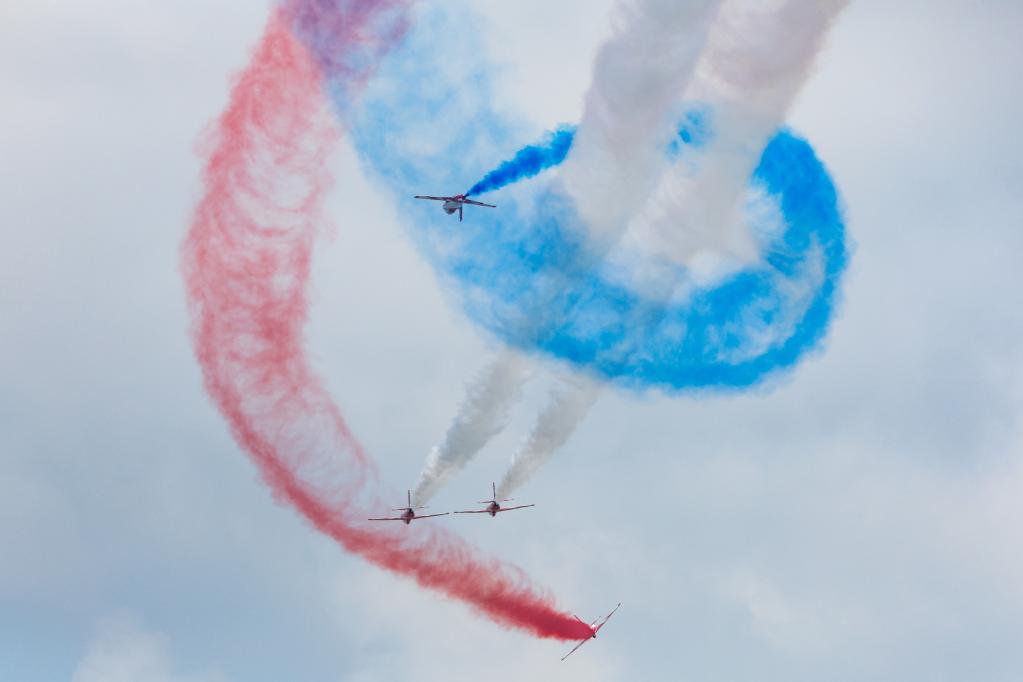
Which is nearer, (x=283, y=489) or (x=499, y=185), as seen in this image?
(x=499, y=185)

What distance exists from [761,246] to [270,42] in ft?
58.3

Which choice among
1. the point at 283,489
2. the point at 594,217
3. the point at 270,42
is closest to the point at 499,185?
the point at 594,217

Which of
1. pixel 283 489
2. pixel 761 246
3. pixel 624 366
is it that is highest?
pixel 761 246

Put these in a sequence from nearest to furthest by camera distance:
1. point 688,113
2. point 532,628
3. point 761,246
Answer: point 688,113 < point 761,246 < point 532,628

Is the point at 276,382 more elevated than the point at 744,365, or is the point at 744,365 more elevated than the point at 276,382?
the point at 744,365

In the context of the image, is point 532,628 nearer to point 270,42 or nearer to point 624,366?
point 624,366

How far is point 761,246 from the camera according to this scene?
245 feet

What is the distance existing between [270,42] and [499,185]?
28.9ft

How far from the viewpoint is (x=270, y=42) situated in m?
71.1

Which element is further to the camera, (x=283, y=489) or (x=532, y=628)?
(x=532, y=628)

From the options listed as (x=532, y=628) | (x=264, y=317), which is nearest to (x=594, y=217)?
(x=264, y=317)

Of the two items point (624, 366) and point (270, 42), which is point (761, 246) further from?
point (270, 42)

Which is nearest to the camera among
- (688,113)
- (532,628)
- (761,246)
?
(688,113)

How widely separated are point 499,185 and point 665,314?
697cm
